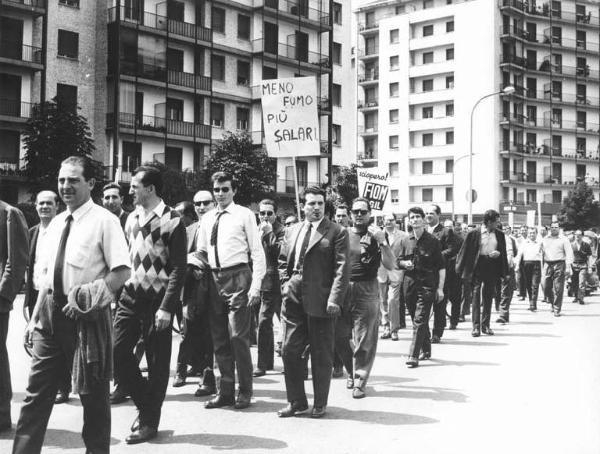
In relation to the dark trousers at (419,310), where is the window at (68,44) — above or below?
above

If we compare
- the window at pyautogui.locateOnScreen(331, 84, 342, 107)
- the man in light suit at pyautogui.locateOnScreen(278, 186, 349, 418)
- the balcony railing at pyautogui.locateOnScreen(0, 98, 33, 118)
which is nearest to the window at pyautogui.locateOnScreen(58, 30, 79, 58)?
the balcony railing at pyautogui.locateOnScreen(0, 98, 33, 118)

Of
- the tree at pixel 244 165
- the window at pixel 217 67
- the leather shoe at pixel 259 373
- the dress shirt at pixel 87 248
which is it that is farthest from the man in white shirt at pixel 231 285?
the window at pixel 217 67

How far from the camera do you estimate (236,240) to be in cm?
709

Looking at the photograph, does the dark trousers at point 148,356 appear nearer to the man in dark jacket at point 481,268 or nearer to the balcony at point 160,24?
the man in dark jacket at point 481,268

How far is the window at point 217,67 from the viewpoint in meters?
47.3

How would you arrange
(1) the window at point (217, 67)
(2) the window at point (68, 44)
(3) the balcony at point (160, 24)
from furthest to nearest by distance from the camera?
(1) the window at point (217, 67) < (3) the balcony at point (160, 24) < (2) the window at point (68, 44)

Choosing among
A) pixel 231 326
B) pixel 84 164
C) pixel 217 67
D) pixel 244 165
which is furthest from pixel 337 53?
pixel 84 164

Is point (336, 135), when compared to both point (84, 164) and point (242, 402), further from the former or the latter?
point (84, 164)

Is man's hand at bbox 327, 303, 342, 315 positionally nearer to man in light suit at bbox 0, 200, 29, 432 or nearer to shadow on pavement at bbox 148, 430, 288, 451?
shadow on pavement at bbox 148, 430, 288, 451

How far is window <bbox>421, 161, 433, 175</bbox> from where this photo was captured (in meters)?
73.6

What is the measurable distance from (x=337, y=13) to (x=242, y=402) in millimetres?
54405

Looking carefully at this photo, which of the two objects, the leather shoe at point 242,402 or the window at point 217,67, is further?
the window at point 217,67

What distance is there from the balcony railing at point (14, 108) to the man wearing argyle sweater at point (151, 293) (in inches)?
1325

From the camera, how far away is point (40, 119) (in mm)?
31188
